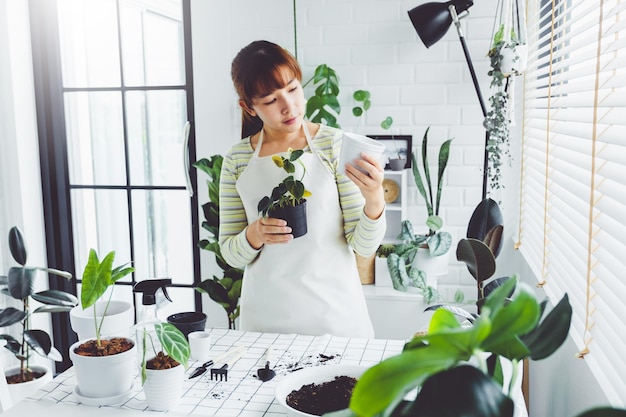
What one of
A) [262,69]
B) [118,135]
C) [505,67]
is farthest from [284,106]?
[118,135]

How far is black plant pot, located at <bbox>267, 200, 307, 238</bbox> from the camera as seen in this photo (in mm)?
1751

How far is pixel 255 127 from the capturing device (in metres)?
2.08

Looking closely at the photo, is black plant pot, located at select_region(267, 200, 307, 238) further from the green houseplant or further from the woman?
the green houseplant

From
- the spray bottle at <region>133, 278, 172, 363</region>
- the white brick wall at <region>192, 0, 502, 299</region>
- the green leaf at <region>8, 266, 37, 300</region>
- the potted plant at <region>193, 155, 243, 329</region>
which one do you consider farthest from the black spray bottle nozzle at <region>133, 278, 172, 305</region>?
the white brick wall at <region>192, 0, 502, 299</region>

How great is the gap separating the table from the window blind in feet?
0.76

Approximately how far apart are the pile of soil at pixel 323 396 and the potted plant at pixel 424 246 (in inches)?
56.3

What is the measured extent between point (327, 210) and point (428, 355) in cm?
143

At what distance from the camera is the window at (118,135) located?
10.7 ft

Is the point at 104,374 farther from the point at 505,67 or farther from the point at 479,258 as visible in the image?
the point at 505,67

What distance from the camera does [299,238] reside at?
1.93m

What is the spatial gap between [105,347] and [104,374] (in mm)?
66

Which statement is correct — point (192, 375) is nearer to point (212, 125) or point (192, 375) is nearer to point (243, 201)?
point (243, 201)

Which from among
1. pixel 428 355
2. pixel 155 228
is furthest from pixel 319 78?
pixel 428 355

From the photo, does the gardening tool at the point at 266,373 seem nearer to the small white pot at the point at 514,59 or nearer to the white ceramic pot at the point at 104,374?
the white ceramic pot at the point at 104,374
